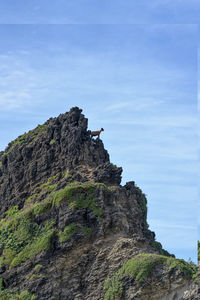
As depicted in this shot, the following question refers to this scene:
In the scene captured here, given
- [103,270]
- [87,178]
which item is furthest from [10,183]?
[103,270]

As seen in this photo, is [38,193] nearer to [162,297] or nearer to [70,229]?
[70,229]

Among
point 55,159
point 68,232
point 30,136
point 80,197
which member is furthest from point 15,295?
point 30,136

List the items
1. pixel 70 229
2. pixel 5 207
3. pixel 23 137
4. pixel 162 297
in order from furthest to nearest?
pixel 23 137 < pixel 5 207 < pixel 70 229 < pixel 162 297

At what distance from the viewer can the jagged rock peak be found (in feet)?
315

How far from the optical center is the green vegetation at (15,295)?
8462cm

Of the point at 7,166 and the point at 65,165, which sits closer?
the point at 65,165

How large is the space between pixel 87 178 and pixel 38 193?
7.51 meters

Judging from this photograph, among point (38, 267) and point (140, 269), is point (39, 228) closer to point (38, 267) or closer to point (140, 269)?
point (38, 267)

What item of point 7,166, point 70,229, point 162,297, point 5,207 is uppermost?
point 7,166

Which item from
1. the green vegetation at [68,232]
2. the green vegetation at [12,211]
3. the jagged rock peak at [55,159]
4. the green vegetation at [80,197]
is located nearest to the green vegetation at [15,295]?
the green vegetation at [68,232]

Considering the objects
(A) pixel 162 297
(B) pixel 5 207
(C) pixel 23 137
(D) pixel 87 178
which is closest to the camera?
(A) pixel 162 297

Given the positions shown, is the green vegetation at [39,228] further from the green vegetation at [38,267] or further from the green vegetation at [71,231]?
the green vegetation at [38,267]

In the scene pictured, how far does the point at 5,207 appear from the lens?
333 feet

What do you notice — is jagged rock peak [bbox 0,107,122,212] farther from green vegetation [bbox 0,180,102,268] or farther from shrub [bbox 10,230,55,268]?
shrub [bbox 10,230,55,268]
